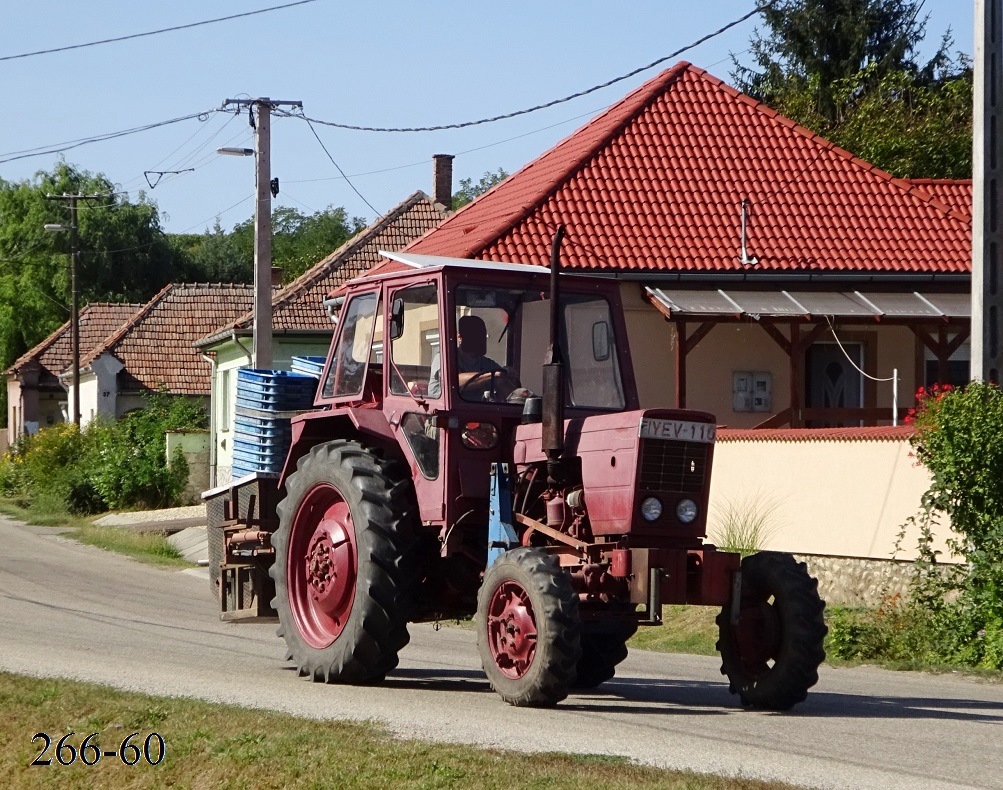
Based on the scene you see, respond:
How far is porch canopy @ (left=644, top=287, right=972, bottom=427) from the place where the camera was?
23.1 m

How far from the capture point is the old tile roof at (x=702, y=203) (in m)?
25.0

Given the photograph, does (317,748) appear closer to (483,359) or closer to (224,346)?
(483,359)

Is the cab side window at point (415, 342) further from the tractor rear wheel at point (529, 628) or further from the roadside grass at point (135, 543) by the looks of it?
the roadside grass at point (135, 543)

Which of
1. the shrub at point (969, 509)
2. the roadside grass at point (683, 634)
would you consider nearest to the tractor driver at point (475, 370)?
the shrub at point (969, 509)

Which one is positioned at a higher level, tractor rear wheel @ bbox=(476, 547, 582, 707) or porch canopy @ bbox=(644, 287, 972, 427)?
porch canopy @ bbox=(644, 287, 972, 427)

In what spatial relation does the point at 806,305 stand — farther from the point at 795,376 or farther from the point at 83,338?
the point at 83,338

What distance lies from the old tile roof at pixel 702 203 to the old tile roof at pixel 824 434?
223 inches

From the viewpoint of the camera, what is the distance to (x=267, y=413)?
12789 millimetres

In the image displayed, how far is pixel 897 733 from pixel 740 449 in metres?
10.2

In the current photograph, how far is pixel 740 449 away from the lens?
19.1 metres

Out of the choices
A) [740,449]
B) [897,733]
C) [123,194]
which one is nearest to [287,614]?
[897,733]

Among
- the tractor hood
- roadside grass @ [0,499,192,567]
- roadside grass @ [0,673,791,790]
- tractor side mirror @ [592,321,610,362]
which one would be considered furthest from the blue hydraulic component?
roadside grass @ [0,499,192,567]

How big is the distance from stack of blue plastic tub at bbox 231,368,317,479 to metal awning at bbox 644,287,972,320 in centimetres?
1080

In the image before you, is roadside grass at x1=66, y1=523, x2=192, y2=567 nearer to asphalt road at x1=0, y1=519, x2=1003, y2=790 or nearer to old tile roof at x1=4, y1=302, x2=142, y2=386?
asphalt road at x1=0, y1=519, x2=1003, y2=790
